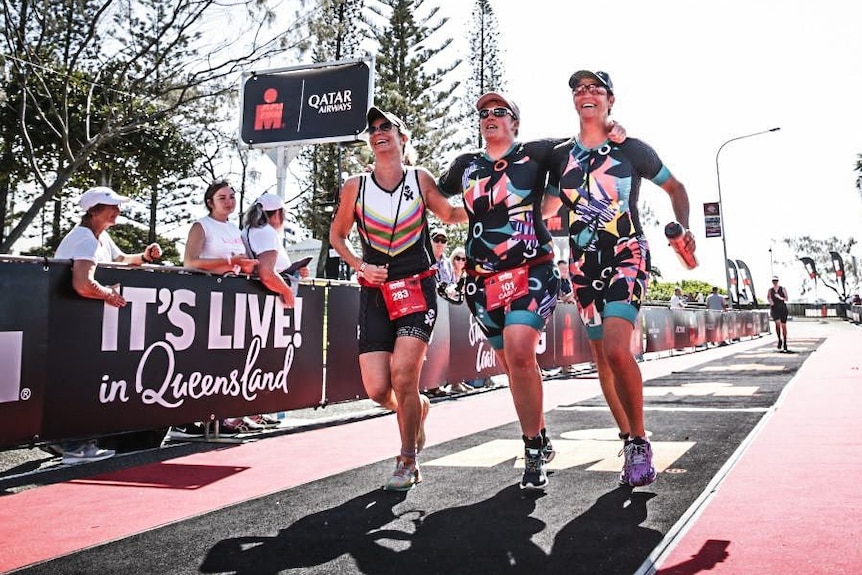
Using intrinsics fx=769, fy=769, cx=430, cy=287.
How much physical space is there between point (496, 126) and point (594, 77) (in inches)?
22.8

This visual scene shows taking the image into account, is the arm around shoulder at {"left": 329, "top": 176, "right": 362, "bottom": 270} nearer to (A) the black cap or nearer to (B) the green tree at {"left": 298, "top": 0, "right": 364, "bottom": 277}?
(A) the black cap

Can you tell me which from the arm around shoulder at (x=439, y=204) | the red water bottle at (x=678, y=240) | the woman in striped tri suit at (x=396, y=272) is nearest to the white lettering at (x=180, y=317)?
the woman in striped tri suit at (x=396, y=272)

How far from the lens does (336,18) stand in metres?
34.6

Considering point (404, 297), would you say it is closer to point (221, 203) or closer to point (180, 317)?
point (180, 317)

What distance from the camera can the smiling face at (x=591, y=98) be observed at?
409 centimetres

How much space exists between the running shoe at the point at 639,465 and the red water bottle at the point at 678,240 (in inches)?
36.4

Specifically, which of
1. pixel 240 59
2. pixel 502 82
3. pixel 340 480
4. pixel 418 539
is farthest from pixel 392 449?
pixel 502 82

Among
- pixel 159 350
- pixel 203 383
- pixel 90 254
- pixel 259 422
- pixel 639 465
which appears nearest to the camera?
pixel 639 465

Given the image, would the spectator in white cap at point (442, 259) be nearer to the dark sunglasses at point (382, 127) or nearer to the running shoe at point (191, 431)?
the running shoe at point (191, 431)

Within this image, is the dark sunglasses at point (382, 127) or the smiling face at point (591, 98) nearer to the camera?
the smiling face at point (591, 98)

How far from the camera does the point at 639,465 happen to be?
149 inches

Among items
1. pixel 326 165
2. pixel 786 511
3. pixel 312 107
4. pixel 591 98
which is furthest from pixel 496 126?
pixel 326 165

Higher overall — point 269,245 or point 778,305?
point 778,305

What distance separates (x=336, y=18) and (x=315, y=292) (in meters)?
30.1
